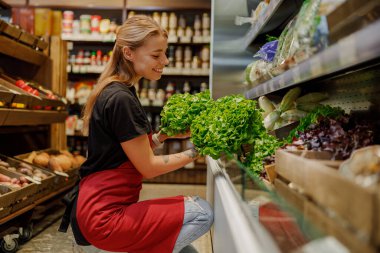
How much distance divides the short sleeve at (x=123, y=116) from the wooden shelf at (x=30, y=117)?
1578 mm

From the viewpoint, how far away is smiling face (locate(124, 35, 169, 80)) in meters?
2.01

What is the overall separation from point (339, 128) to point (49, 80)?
370 centimetres

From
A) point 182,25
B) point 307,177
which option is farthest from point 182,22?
point 307,177

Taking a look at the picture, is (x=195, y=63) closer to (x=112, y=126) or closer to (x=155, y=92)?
(x=155, y=92)

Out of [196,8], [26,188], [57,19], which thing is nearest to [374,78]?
[26,188]

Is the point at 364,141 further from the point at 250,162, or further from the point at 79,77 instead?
the point at 79,77

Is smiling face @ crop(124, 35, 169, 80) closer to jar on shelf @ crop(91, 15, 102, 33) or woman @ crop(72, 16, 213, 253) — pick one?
woman @ crop(72, 16, 213, 253)

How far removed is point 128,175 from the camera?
1944mm

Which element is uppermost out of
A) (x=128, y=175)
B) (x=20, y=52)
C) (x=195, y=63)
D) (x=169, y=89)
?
(x=195, y=63)

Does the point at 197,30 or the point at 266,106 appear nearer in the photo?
the point at 266,106

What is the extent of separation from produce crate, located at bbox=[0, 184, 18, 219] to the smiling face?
120 centimetres

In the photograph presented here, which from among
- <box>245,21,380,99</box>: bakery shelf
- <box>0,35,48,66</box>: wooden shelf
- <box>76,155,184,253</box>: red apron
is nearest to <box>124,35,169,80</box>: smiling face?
<box>76,155,184,253</box>: red apron

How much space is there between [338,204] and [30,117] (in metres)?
3.30

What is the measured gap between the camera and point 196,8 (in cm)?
602
